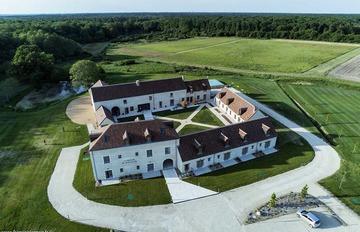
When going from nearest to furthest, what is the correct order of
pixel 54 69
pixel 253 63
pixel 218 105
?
1. pixel 218 105
2. pixel 54 69
3. pixel 253 63

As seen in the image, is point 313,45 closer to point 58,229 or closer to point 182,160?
point 182,160

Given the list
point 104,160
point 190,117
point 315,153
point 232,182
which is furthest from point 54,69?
point 315,153

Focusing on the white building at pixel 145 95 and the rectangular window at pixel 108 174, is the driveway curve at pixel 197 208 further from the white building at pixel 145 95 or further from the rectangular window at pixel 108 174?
the white building at pixel 145 95

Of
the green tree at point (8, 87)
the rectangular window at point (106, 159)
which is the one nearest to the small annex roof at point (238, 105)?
the rectangular window at point (106, 159)

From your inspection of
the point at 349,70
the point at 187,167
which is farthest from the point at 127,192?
the point at 349,70

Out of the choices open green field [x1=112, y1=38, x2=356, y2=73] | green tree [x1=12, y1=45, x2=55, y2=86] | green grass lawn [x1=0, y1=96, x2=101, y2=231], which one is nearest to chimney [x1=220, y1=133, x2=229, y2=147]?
green grass lawn [x1=0, y1=96, x2=101, y2=231]
